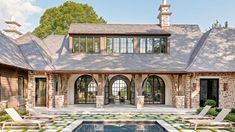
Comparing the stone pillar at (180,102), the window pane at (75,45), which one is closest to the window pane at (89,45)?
the window pane at (75,45)

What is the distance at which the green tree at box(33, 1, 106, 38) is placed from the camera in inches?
1591

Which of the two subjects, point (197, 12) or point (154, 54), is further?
point (197, 12)

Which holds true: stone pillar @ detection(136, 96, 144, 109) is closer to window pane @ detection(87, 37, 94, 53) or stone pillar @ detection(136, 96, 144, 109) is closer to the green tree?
window pane @ detection(87, 37, 94, 53)

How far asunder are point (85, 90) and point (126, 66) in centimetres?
434

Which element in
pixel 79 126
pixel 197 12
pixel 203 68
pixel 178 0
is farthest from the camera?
pixel 197 12

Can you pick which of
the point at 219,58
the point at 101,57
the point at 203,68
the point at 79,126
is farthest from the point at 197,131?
the point at 101,57

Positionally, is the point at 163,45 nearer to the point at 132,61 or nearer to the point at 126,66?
the point at 132,61

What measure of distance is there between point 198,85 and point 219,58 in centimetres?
265

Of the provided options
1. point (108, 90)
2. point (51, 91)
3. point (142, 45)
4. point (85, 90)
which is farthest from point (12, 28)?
point (142, 45)

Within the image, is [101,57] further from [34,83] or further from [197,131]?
[197,131]

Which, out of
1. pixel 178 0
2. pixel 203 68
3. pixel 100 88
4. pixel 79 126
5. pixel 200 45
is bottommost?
pixel 79 126

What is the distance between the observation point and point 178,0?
26922 mm

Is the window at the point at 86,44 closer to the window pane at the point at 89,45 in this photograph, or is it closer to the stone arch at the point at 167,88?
the window pane at the point at 89,45

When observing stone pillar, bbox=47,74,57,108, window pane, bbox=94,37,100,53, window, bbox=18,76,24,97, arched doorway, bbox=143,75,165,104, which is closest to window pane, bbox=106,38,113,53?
window pane, bbox=94,37,100,53
